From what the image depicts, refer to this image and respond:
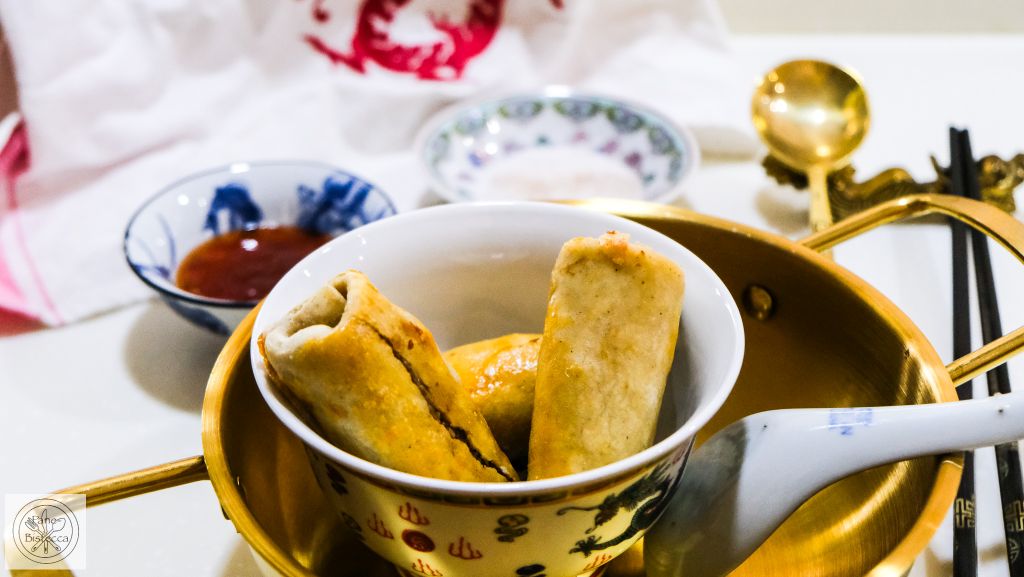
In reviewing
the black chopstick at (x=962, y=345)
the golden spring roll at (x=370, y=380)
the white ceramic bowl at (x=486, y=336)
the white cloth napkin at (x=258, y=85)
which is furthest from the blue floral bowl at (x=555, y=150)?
the golden spring roll at (x=370, y=380)

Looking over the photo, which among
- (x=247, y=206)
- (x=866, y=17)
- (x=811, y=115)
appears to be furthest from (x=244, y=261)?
(x=866, y=17)

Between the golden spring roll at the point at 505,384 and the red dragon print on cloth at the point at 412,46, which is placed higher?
the red dragon print on cloth at the point at 412,46

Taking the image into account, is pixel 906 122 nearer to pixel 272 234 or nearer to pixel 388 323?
pixel 272 234

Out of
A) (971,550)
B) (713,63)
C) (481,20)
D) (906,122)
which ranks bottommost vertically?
(971,550)

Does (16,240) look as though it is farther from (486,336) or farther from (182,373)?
(486,336)

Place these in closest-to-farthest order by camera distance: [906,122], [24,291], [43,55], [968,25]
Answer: [24,291]
[43,55]
[906,122]
[968,25]

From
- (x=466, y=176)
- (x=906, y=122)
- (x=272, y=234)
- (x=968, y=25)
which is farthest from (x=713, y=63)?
(x=272, y=234)

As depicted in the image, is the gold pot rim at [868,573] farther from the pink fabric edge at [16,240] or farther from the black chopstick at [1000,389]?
the pink fabric edge at [16,240]
